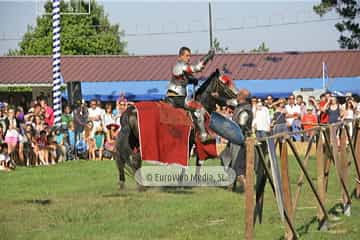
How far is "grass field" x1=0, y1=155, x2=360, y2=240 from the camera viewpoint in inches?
376

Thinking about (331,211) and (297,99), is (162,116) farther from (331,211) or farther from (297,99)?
(297,99)

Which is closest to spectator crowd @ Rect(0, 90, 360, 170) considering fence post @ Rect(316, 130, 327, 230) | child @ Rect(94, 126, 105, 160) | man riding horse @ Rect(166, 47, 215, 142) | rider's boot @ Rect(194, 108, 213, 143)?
child @ Rect(94, 126, 105, 160)

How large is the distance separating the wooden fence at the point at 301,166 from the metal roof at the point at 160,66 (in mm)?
29172

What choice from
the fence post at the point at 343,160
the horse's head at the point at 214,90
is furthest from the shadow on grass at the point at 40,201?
the fence post at the point at 343,160

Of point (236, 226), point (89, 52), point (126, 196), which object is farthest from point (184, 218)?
point (89, 52)

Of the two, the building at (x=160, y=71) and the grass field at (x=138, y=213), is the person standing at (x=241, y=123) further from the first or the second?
the building at (x=160, y=71)

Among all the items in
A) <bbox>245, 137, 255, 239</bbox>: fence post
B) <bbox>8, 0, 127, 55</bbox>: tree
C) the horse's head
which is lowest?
<bbox>245, 137, 255, 239</bbox>: fence post

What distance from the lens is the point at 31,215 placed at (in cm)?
1123

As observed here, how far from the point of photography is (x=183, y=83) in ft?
46.3

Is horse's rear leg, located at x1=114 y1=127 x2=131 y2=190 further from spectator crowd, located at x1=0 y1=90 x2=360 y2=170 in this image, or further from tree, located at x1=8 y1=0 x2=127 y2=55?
tree, located at x1=8 y1=0 x2=127 y2=55

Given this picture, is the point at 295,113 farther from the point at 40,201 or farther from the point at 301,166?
the point at 301,166

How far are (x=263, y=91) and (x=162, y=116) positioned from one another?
23616 mm

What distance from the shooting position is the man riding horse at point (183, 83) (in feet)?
45.6

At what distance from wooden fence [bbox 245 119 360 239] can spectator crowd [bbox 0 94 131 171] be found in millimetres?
9950
